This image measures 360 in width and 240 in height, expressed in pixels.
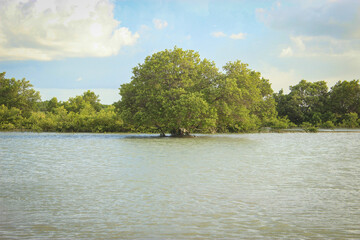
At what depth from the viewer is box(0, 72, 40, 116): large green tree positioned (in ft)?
276

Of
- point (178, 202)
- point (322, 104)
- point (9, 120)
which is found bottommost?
point (178, 202)

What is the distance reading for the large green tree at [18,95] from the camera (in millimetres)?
84062

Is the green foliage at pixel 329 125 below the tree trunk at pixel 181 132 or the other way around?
the other way around

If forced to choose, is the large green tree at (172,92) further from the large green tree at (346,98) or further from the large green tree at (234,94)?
the large green tree at (346,98)

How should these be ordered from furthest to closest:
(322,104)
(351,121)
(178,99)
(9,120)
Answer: (322,104)
(351,121)
(9,120)
(178,99)

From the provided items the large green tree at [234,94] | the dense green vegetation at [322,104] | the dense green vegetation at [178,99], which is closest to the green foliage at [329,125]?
the dense green vegetation at [322,104]

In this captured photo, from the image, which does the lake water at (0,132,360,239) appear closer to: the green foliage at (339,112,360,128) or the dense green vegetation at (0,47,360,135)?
the dense green vegetation at (0,47,360,135)

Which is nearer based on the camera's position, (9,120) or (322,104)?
(9,120)

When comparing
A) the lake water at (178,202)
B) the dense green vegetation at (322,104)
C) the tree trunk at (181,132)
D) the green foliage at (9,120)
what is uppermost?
the dense green vegetation at (322,104)

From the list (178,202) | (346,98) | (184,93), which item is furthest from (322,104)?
(178,202)

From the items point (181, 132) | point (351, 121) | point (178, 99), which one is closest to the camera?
point (178, 99)

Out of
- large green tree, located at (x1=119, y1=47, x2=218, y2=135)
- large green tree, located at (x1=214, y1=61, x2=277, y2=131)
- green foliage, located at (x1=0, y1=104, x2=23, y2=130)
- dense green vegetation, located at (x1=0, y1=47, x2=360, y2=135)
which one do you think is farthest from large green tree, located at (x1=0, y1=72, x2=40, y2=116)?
large green tree, located at (x1=214, y1=61, x2=277, y2=131)

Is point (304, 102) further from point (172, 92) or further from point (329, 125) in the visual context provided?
point (172, 92)

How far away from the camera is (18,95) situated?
85625mm
